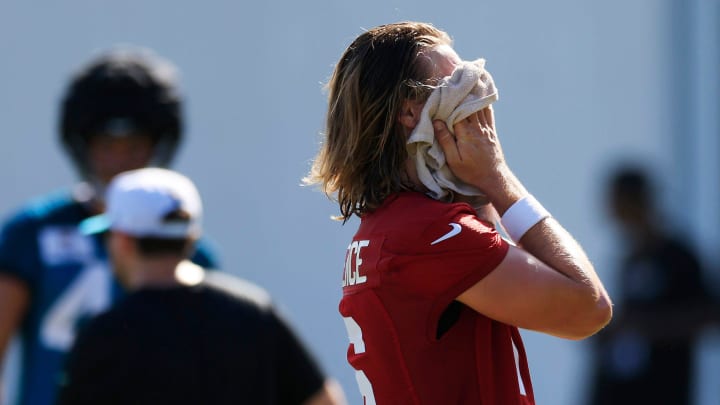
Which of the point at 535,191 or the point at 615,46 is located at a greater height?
the point at 615,46

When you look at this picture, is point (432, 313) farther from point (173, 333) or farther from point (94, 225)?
point (94, 225)

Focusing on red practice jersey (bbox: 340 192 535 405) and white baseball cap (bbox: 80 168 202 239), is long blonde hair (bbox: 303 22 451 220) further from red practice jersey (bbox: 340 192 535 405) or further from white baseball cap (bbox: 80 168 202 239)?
white baseball cap (bbox: 80 168 202 239)

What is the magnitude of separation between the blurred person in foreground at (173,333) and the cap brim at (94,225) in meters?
0.08

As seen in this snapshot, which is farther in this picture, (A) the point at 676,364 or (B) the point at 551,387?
(B) the point at 551,387

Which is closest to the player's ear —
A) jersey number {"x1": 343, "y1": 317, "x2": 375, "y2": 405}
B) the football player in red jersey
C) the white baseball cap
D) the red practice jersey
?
the football player in red jersey

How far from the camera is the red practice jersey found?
2.46 meters

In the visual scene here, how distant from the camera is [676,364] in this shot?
239 inches

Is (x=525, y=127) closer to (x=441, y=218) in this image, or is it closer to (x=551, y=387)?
(x=551, y=387)

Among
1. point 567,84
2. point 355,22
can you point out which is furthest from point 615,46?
point 355,22

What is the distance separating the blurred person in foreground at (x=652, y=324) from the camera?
6.05m

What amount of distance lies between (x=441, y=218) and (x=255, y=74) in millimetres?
4322

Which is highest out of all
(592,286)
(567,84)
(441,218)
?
(441,218)

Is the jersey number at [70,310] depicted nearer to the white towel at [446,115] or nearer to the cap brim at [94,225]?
the cap brim at [94,225]

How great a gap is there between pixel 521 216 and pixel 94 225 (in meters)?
1.59
